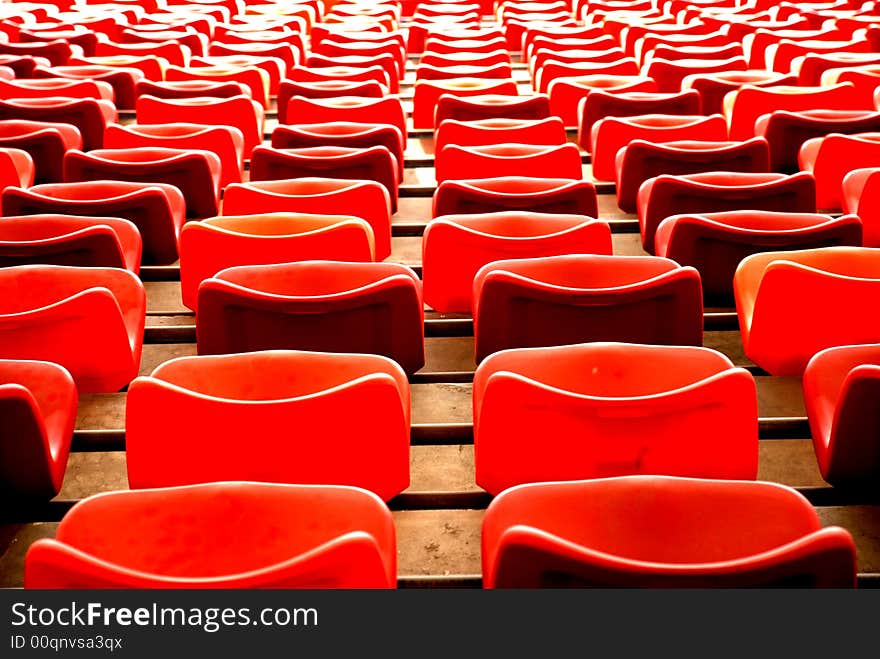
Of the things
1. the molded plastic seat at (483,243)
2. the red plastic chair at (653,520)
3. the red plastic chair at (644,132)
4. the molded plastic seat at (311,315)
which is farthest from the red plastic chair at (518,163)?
the red plastic chair at (653,520)

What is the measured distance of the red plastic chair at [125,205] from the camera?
7.22 ft

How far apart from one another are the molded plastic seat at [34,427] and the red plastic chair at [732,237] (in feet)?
3.75

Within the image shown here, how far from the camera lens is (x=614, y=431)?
51.3 inches

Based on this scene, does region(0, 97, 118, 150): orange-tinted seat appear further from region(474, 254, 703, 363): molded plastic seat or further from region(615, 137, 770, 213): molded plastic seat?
region(474, 254, 703, 363): molded plastic seat

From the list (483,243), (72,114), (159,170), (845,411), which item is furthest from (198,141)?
(845,411)

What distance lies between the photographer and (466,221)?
2059 millimetres

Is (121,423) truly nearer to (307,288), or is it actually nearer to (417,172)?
(307,288)

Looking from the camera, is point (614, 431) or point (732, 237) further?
point (732, 237)

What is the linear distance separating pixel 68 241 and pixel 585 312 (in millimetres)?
986

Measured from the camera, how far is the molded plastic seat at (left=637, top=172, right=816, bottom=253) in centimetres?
222

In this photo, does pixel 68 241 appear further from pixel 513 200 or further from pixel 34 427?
pixel 513 200

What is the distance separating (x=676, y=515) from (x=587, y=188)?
127 cm

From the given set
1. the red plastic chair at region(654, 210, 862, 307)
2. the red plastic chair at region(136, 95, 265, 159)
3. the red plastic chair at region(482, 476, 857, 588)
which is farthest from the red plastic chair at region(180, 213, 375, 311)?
the red plastic chair at region(136, 95, 265, 159)

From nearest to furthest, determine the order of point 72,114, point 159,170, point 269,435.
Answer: point 269,435, point 159,170, point 72,114
